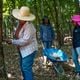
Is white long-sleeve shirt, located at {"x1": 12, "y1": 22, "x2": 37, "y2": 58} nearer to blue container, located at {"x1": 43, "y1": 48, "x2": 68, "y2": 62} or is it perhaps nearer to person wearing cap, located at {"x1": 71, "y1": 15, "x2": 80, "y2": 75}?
blue container, located at {"x1": 43, "y1": 48, "x2": 68, "y2": 62}

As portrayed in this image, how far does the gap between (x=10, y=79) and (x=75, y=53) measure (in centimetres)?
203

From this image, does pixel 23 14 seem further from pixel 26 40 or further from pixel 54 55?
pixel 54 55

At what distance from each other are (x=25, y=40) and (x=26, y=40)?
0.07ft

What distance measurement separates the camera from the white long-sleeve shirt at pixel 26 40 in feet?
25.4

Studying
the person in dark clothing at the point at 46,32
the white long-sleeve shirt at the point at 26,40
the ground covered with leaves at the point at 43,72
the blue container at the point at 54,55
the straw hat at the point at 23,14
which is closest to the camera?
the white long-sleeve shirt at the point at 26,40

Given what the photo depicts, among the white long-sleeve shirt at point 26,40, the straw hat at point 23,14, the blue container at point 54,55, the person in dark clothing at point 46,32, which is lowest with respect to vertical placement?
the person in dark clothing at point 46,32

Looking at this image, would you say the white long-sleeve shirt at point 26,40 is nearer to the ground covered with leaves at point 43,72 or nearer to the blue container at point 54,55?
the blue container at point 54,55

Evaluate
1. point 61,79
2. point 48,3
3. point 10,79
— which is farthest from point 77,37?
point 48,3

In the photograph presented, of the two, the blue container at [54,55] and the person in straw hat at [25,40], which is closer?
the person in straw hat at [25,40]

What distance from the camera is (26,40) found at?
7.73 m

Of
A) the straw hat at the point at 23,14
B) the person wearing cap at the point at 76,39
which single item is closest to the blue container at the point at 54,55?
the person wearing cap at the point at 76,39

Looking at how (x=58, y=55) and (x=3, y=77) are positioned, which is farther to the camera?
(x=58, y=55)

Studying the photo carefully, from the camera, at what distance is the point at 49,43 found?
1485 cm

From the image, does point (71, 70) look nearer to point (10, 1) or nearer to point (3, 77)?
point (3, 77)
